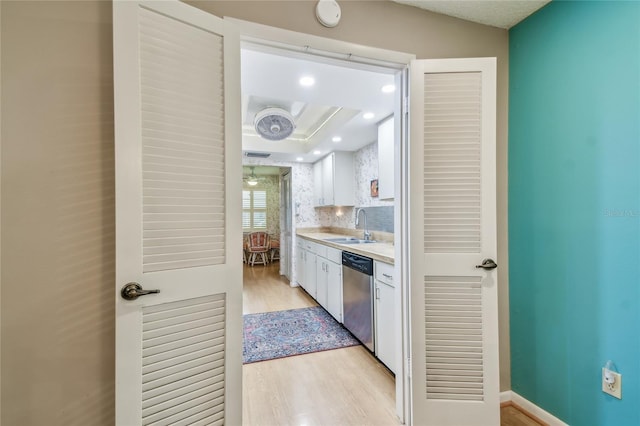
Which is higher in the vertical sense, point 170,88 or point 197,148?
point 170,88

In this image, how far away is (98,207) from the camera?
109cm

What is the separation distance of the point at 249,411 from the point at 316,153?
3.35 metres

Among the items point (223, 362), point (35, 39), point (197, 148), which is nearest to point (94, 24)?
point (35, 39)

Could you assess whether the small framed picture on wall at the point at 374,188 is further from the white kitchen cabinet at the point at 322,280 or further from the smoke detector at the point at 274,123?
the smoke detector at the point at 274,123

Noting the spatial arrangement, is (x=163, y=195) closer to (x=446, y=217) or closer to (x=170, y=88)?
(x=170, y=88)

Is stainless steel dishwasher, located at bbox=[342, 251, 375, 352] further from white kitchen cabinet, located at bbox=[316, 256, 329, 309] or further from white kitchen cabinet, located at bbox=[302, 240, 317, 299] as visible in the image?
white kitchen cabinet, located at bbox=[302, 240, 317, 299]

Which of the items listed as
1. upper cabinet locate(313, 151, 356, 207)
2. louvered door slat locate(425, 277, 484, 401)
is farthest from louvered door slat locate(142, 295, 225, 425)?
upper cabinet locate(313, 151, 356, 207)

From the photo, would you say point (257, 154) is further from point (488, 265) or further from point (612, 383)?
point (612, 383)

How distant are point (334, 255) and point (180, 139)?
2.23 meters

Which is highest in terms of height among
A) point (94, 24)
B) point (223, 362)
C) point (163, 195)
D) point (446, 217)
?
point (94, 24)

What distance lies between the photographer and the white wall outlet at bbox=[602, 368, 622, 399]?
4.13ft

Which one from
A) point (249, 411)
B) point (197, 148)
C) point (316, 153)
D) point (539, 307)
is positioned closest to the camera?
point (197, 148)

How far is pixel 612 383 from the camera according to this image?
50.4 inches

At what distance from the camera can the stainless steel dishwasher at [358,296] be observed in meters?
2.33
